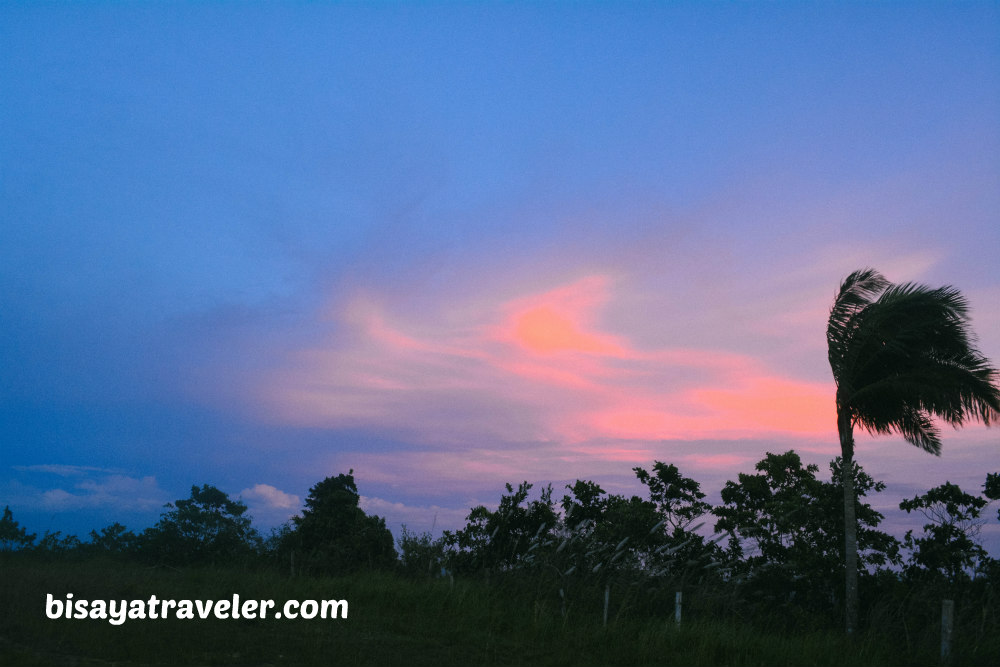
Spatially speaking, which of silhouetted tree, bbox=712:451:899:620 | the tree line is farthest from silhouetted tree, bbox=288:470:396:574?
silhouetted tree, bbox=712:451:899:620

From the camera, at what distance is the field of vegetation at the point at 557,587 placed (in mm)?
10289

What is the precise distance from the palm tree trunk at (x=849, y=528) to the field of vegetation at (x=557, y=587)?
0.38m

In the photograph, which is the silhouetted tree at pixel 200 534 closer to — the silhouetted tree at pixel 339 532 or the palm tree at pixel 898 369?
the silhouetted tree at pixel 339 532

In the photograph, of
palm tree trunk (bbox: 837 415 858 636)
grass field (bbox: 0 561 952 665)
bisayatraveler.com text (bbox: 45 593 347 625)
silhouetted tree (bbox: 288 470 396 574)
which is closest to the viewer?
grass field (bbox: 0 561 952 665)

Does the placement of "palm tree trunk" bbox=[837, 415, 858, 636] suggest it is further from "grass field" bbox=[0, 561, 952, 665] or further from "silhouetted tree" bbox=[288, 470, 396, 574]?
"silhouetted tree" bbox=[288, 470, 396, 574]

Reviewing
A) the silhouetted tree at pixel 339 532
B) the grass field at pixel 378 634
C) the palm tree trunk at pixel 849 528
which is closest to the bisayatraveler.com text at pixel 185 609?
the grass field at pixel 378 634

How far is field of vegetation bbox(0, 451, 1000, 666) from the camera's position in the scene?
10.3 m

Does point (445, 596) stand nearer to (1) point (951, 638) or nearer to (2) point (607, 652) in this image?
(2) point (607, 652)

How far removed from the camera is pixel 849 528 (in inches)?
577

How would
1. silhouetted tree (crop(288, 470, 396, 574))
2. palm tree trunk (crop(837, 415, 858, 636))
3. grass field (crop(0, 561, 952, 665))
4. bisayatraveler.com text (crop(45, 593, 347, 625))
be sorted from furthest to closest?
silhouetted tree (crop(288, 470, 396, 574))
palm tree trunk (crop(837, 415, 858, 636))
bisayatraveler.com text (crop(45, 593, 347, 625))
grass field (crop(0, 561, 952, 665))

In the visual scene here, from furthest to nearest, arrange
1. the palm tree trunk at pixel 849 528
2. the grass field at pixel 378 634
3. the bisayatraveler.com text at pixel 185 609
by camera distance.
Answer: the palm tree trunk at pixel 849 528 < the bisayatraveler.com text at pixel 185 609 < the grass field at pixel 378 634

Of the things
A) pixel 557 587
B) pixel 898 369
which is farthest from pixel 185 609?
pixel 898 369

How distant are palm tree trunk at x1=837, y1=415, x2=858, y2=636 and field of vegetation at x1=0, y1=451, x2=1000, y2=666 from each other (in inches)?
15.1

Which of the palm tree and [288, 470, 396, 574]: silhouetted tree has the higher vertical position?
the palm tree
